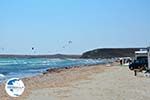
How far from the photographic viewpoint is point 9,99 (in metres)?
17.7

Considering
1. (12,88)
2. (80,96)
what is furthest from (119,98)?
(12,88)

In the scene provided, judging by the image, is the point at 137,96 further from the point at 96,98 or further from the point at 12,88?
the point at 12,88

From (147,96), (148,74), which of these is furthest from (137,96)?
(148,74)

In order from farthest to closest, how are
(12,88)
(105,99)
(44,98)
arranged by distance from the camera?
(44,98) < (105,99) < (12,88)

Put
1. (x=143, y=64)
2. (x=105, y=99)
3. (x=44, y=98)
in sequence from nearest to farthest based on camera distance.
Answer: (x=105, y=99)
(x=44, y=98)
(x=143, y=64)

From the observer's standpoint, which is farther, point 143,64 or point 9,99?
point 143,64

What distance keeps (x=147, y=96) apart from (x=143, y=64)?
27072 mm

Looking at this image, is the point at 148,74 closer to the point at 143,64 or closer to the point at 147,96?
the point at 143,64

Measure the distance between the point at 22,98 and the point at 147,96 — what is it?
524 cm

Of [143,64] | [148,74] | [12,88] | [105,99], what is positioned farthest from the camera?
[143,64]

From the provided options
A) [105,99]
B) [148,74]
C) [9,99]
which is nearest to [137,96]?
[105,99]

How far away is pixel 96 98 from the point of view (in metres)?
16.4

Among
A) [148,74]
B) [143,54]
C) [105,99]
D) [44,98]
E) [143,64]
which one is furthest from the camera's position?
[143,54]

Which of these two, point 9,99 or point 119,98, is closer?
point 119,98
